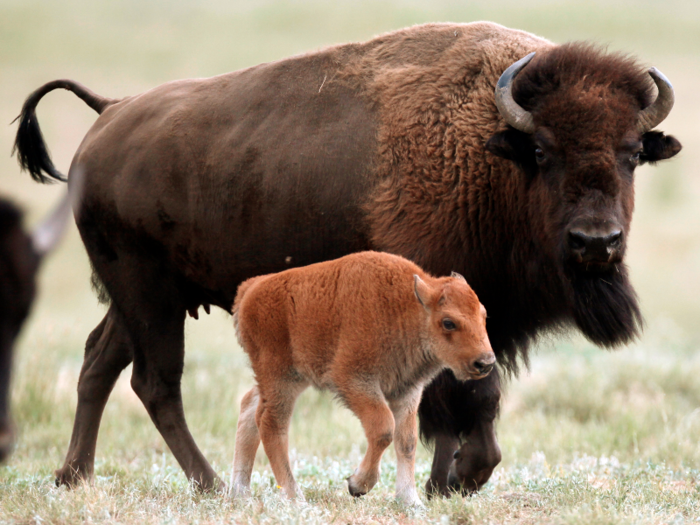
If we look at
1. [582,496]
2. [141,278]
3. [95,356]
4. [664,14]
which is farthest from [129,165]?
[664,14]

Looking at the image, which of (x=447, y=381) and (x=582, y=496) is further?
(x=447, y=381)

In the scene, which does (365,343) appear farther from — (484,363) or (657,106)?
(657,106)

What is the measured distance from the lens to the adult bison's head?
15.2 feet

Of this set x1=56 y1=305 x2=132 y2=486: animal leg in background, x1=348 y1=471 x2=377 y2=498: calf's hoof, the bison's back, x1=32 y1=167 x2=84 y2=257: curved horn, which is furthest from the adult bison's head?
x1=56 y1=305 x2=132 y2=486: animal leg in background

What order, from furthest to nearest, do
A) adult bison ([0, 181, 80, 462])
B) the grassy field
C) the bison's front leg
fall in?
1. the bison's front leg
2. the grassy field
3. adult bison ([0, 181, 80, 462])

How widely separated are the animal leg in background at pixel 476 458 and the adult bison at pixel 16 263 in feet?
8.19

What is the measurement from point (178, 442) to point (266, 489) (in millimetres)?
1061

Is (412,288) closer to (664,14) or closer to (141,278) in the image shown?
(141,278)

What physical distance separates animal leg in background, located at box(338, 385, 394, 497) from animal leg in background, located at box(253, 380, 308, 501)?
349 mm

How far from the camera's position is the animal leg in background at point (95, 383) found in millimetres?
6035

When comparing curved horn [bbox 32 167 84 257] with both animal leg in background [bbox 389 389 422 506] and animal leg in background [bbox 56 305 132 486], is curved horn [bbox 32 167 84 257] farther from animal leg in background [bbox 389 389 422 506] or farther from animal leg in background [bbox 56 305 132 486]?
animal leg in background [bbox 56 305 132 486]

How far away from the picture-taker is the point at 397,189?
519 cm

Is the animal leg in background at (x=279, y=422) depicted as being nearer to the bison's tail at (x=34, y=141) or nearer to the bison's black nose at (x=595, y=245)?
the bison's black nose at (x=595, y=245)

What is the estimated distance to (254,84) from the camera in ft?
19.2
